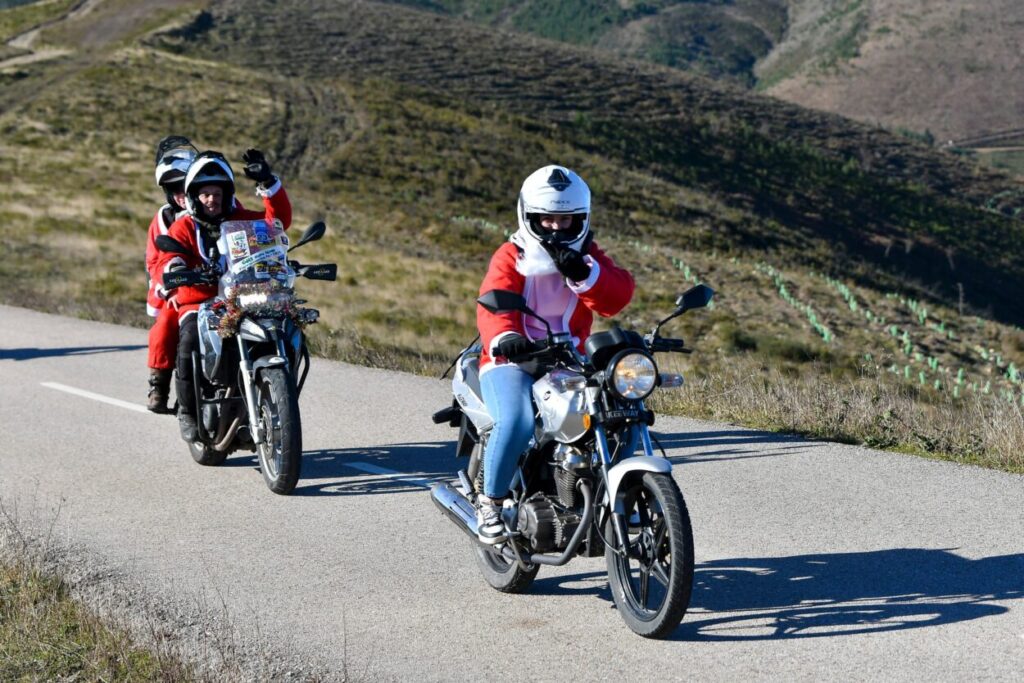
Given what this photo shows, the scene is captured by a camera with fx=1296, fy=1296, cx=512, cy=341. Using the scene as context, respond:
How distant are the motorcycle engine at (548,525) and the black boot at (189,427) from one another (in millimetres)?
3823

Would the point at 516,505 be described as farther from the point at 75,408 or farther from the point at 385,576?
the point at 75,408

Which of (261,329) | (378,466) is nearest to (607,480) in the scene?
(261,329)

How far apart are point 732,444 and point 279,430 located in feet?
10.5

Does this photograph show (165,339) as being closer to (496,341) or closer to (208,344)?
(208,344)

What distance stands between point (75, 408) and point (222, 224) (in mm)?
3493

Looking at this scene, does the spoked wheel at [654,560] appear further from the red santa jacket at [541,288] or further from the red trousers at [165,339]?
the red trousers at [165,339]

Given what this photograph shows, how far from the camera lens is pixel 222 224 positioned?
7.99 m

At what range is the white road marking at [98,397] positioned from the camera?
10698 millimetres

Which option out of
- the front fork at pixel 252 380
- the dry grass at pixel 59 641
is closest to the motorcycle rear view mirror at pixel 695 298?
the dry grass at pixel 59 641

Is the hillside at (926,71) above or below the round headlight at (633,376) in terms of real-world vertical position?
above

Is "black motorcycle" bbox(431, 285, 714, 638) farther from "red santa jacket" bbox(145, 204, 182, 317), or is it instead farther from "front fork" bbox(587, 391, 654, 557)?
"red santa jacket" bbox(145, 204, 182, 317)

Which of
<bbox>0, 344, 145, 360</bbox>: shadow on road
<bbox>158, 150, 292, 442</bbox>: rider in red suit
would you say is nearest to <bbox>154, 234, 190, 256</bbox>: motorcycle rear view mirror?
<bbox>158, 150, 292, 442</bbox>: rider in red suit

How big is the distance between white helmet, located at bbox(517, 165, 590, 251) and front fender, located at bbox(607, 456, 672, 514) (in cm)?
110

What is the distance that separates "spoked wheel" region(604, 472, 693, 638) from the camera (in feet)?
15.4
